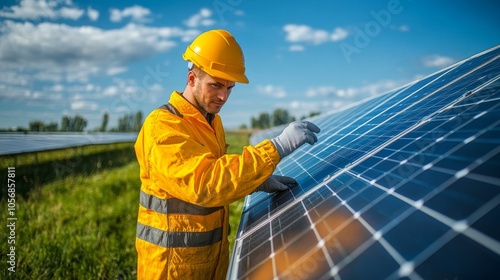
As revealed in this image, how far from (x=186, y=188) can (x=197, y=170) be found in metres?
0.15

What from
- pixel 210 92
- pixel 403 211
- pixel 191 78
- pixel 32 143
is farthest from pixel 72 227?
pixel 32 143

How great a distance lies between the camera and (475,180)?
125 cm

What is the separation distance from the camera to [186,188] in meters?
1.95

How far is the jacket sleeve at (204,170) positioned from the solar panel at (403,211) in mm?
397

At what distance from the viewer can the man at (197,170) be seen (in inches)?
77.4

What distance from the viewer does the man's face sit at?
261cm

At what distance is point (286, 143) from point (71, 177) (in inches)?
431

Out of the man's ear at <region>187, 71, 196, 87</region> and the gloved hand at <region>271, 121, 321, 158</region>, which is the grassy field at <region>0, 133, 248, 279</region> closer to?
the man's ear at <region>187, 71, 196, 87</region>

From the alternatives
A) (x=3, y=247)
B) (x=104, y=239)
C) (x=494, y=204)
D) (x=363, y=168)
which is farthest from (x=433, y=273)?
(x=3, y=247)

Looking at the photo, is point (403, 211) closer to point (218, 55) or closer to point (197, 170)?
point (197, 170)

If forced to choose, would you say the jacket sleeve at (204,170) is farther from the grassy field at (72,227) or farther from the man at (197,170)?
the grassy field at (72,227)
